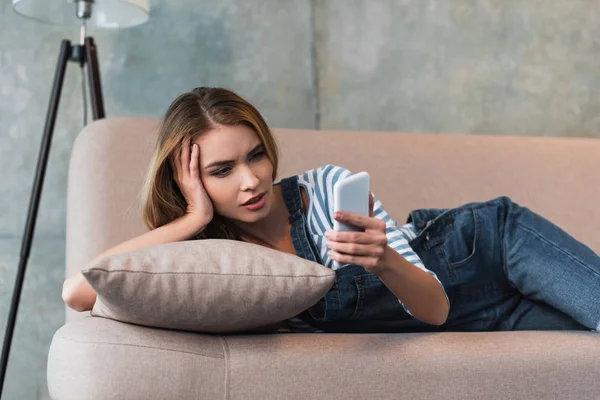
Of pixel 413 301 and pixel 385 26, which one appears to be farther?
pixel 385 26

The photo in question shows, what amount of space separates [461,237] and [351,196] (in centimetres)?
63

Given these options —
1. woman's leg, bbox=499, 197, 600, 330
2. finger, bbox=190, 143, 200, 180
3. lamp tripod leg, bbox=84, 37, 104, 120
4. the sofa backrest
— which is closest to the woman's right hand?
finger, bbox=190, 143, 200, 180

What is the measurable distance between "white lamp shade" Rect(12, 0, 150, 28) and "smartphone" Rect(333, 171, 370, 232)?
1428 mm

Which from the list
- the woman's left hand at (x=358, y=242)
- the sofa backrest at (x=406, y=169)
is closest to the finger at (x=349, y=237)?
the woman's left hand at (x=358, y=242)

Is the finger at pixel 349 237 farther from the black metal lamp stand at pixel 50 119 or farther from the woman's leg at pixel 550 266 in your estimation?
the black metal lamp stand at pixel 50 119

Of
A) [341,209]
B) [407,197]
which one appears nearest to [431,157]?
[407,197]

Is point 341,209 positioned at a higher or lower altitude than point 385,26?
lower

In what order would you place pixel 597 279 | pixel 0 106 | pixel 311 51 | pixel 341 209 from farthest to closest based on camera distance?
pixel 311 51 < pixel 0 106 < pixel 597 279 < pixel 341 209

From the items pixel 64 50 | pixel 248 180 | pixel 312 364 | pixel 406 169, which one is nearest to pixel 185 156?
pixel 248 180

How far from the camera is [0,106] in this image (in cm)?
255

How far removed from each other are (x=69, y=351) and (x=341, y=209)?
0.44 metres

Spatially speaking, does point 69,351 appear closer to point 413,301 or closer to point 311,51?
point 413,301

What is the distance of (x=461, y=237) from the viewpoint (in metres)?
1.65

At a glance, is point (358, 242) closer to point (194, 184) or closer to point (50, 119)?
point (194, 184)
